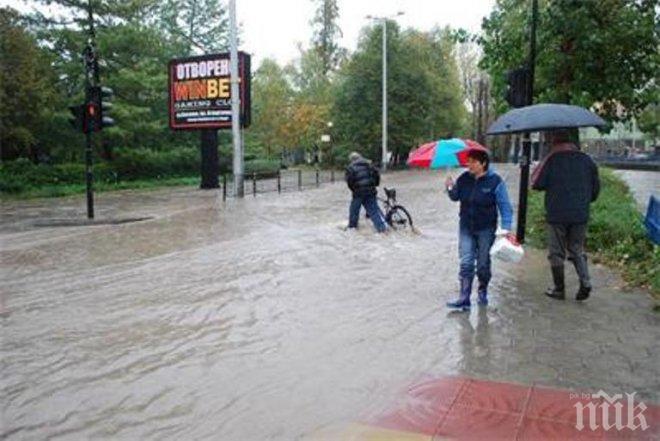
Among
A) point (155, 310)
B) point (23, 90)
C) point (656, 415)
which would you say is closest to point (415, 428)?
point (656, 415)

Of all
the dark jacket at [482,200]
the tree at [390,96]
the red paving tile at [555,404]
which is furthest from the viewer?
the tree at [390,96]

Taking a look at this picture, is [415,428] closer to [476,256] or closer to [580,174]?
[476,256]

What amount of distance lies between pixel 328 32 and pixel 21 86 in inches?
1793

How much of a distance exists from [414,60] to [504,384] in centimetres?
4606

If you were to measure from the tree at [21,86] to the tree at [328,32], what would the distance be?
134 feet

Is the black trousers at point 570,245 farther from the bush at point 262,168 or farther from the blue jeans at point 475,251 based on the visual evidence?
the bush at point 262,168

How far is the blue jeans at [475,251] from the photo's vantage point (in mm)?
7457

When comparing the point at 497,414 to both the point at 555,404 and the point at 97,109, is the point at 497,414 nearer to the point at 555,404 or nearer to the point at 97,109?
the point at 555,404

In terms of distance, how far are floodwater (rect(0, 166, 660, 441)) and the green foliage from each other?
44 cm

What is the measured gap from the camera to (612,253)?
1054 centimetres

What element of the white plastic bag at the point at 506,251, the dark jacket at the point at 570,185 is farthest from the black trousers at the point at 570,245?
the white plastic bag at the point at 506,251

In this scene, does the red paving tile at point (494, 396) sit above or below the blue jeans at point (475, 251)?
below

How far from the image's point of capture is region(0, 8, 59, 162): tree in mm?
27984

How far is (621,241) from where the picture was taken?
10.9m
